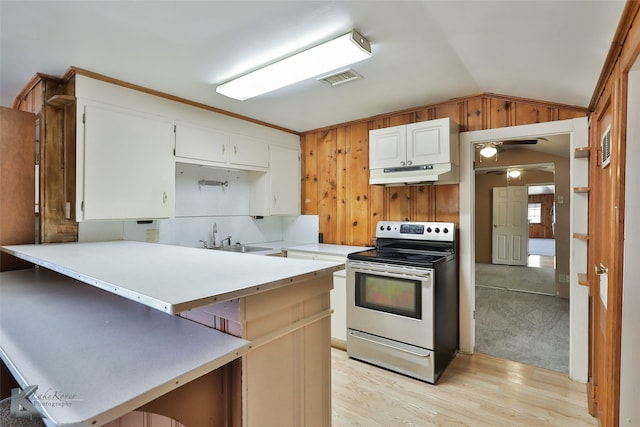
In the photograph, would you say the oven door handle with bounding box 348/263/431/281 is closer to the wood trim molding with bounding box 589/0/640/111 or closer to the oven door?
the oven door

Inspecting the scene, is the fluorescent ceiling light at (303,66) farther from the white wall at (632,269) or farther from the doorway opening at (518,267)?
the doorway opening at (518,267)

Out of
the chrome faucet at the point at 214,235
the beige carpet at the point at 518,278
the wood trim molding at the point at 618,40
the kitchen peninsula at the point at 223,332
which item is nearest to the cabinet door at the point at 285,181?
the chrome faucet at the point at 214,235

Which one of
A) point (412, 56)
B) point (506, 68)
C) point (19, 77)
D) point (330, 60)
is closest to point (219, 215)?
point (19, 77)

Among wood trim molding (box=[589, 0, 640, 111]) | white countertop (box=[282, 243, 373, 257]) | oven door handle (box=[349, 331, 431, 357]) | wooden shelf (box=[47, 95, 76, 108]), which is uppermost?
wooden shelf (box=[47, 95, 76, 108])

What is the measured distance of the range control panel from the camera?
9.35 feet

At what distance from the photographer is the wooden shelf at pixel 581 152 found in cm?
220

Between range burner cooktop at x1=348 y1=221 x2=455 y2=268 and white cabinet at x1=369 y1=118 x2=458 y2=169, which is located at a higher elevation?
white cabinet at x1=369 y1=118 x2=458 y2=169

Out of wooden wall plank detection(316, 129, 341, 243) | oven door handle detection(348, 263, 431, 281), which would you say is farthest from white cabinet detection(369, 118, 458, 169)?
oven door handle detection(348, 263, 431, 281)

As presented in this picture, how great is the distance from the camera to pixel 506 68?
212 cm

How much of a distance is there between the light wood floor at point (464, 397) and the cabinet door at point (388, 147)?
181 cm

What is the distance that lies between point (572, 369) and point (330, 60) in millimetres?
2901

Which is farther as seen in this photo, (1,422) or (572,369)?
(572,369)

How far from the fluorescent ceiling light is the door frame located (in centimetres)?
151

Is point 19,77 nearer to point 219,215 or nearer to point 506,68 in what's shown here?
point 219,215
